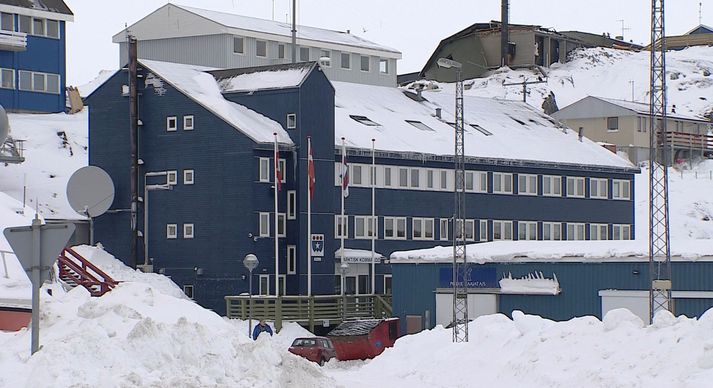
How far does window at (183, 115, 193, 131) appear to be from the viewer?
64.9 m

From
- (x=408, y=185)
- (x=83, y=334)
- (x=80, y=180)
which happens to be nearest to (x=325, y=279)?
(x=408, y=185)

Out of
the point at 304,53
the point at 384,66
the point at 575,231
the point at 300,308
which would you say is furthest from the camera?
the point at 384,66

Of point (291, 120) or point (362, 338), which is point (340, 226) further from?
point (362, 338)

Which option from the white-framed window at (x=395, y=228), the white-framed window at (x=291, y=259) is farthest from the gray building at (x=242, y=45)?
the white-framed window at (x=291, y=259)

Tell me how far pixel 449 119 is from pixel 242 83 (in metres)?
15.9

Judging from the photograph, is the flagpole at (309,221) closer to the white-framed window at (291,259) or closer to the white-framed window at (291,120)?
the white-framed window at (291,259)

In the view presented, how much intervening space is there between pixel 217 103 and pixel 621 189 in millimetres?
28138

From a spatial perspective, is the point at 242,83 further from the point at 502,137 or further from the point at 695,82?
the point at 695,82

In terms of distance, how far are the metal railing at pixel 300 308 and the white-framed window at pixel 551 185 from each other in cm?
1735

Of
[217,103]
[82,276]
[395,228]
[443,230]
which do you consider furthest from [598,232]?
[82,276]

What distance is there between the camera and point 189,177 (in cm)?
6494

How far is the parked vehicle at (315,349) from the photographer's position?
4856 centimetres

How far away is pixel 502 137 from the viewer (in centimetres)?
7844

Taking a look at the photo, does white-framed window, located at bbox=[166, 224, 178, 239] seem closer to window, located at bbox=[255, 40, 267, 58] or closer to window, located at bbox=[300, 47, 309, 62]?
window, located at bbox=[255, 40, 267, 58]
